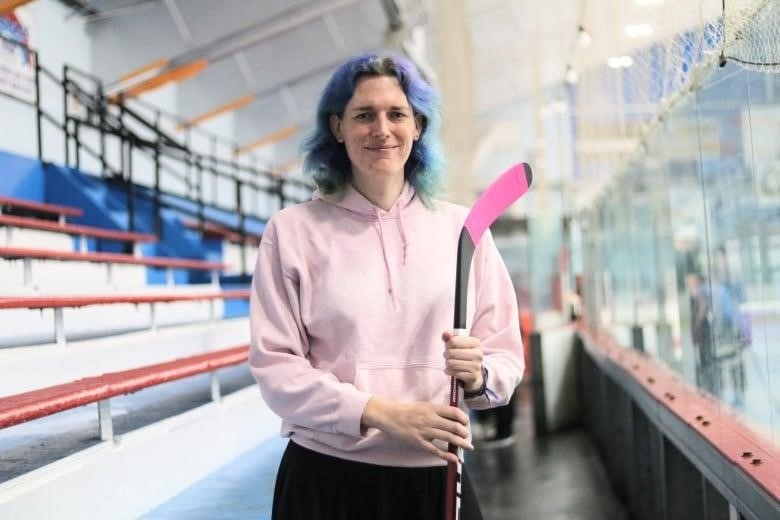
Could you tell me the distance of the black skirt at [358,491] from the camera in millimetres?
1029

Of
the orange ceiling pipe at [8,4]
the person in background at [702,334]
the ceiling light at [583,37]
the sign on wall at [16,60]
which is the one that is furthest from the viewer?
the sign on wall at [16,60]

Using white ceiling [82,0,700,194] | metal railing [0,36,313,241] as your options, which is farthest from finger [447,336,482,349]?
metal railing [0,36,313,241]

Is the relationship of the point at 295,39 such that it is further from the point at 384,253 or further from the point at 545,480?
the point at 384,253

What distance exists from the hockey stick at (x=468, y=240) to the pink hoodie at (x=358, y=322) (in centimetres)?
5

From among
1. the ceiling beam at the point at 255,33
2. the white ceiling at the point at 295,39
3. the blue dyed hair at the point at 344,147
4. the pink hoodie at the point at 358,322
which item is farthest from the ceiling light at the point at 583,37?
the ceiling beam at the point at 255,33

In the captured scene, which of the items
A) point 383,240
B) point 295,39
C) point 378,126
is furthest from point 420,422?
point 295,39

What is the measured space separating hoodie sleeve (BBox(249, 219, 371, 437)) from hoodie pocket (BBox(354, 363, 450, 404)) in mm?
41

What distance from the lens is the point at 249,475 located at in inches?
95.4

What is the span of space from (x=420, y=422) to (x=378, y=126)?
15.3 inches

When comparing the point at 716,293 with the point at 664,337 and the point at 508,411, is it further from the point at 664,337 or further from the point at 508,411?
the point at 508,411

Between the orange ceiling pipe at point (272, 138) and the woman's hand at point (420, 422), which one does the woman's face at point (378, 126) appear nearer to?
the woman's hand at point (420, 422)

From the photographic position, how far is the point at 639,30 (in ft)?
8.99

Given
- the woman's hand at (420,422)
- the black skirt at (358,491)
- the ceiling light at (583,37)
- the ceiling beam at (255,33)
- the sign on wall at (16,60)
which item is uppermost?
the ceiling beam at (255,33)

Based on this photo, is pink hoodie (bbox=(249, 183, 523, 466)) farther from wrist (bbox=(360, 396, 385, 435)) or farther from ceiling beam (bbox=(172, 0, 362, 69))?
ceiling beam (bbox=(172, 0, 362, 69))
